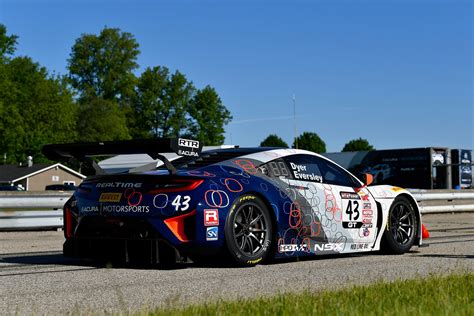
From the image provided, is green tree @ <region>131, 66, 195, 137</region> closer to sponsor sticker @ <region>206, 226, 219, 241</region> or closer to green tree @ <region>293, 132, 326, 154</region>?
green tree @ <region>293, 132, 326, 154</region>

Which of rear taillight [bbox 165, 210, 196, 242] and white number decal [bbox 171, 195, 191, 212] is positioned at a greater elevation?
white number decal [bbox 171, 195, 191, 212]

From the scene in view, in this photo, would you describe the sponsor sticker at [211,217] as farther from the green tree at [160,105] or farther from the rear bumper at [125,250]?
the green tree at [160,105]

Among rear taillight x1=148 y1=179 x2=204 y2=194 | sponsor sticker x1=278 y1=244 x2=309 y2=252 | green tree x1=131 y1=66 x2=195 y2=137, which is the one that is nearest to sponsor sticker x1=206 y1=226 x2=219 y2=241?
rear taillight x1=148 y1=179 x2=204 y2=194

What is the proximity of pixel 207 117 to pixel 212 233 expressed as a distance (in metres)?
89.0

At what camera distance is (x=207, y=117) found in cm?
9575

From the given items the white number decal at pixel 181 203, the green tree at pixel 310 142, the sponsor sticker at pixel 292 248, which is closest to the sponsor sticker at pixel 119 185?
the white number decal at pixel 181 203

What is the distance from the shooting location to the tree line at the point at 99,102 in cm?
8312

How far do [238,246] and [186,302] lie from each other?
2.09 metres

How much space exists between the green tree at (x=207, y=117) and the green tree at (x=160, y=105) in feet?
3.25

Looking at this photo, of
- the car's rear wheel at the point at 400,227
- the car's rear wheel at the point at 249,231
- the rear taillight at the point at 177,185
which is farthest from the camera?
the car's rear wheel at the point at 400,227

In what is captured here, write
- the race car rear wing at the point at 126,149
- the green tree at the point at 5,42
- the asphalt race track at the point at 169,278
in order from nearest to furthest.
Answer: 1. the asphalt race track at the point at 169,278
2. the race car rear wing at the point at 126,149
3. the green tree at the point at 5,42

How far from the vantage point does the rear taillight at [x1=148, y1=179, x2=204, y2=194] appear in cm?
699

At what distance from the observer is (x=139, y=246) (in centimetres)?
703

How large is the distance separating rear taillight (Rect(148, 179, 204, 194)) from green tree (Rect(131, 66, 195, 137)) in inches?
3382
